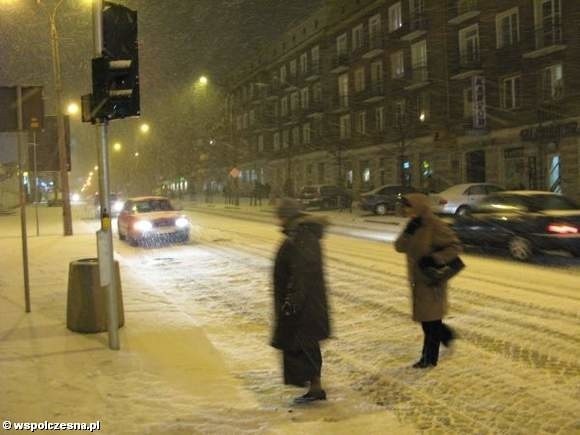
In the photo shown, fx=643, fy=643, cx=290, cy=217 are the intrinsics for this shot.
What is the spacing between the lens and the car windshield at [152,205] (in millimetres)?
19406

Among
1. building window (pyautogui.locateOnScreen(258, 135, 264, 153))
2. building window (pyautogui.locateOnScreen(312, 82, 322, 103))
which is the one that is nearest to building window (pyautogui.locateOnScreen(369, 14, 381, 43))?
building window (pyautogui.locateOnScreen(312, 82, 322, 103))

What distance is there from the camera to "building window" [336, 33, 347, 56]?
176 ft

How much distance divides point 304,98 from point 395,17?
1802cm

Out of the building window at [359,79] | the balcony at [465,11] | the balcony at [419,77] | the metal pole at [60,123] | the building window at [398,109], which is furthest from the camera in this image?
the building window at [359,79]

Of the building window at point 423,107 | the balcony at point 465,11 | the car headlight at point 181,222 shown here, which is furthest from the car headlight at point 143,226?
the building window at point 423,107

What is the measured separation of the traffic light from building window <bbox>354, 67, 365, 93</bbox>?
44.7 metres

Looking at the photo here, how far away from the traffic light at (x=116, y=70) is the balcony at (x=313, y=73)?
52623 millimetres

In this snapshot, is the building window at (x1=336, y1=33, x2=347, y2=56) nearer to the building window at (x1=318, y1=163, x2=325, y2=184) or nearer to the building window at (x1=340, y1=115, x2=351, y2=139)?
the building window at (x1=340, y1=115, x2=351, y2=139)

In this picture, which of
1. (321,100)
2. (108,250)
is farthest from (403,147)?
(108,250)

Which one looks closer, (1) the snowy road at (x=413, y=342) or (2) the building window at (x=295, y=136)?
(1) the snowy road at (x=413, y=342)

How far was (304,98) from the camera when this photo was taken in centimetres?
6247

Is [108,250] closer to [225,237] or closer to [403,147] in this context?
[225,237]

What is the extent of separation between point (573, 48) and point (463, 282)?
23.4m

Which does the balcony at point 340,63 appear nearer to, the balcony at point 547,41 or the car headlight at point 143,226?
the balcony at point 547,41
